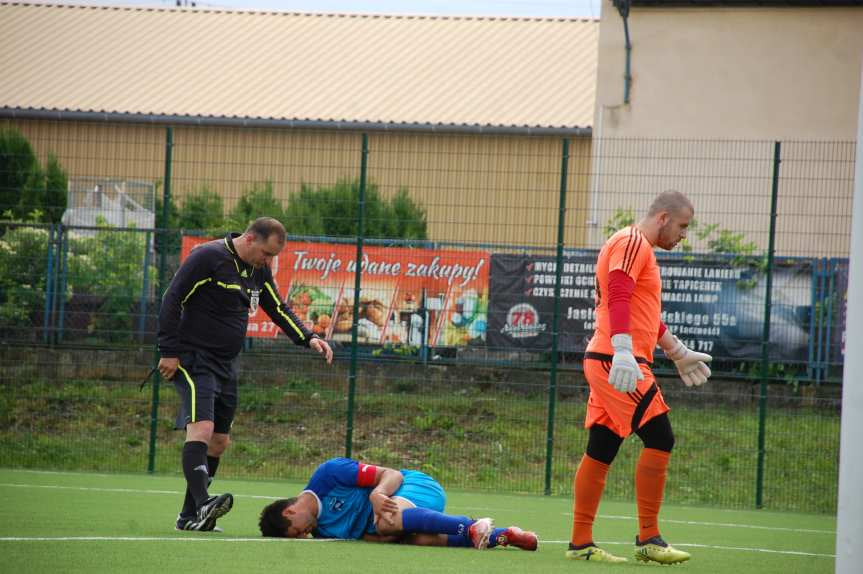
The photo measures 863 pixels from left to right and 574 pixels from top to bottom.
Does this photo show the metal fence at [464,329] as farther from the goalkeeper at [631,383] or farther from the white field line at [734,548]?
the goalkeeper at [631,383]

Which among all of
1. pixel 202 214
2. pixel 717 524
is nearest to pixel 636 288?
pixel 717 524

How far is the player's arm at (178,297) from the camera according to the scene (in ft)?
24.9

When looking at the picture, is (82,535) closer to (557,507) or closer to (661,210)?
(661,210)

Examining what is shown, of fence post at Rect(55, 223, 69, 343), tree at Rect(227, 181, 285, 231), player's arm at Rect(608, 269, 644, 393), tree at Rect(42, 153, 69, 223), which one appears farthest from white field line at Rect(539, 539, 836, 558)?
tree at Rect(42, 153, 69, 223)

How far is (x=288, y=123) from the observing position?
88.5ft

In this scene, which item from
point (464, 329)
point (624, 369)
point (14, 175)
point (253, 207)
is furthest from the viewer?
point (253, 207)

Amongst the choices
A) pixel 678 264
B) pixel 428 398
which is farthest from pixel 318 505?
pixel 678 264

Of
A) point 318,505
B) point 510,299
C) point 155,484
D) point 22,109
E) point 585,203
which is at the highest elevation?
point 22,109

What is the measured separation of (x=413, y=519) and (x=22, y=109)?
2312cm

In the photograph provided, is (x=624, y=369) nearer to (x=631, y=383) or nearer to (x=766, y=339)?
(x=631, y=383)

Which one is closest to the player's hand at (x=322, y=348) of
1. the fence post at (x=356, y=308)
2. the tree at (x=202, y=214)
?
the fence post at (x=356, y=308)

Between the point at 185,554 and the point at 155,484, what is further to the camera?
the point at 155,484

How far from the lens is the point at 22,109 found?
27.4 metres

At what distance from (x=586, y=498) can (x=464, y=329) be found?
6.52 m
